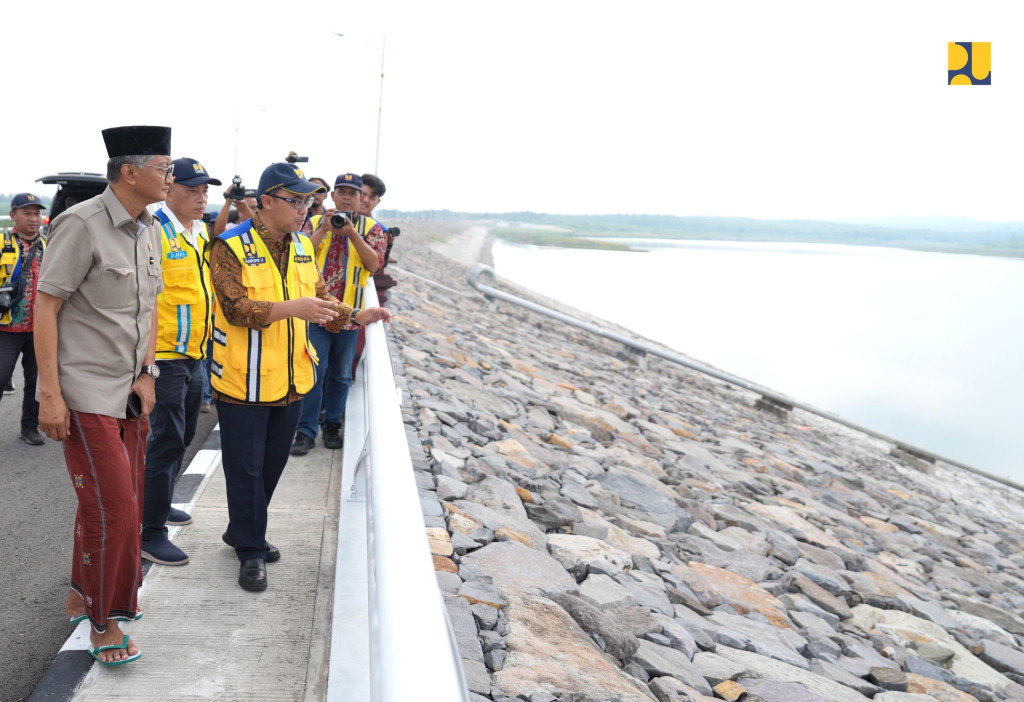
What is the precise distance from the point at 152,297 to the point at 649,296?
49.1 meters

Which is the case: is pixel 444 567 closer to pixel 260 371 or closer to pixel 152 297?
pixel 260 371

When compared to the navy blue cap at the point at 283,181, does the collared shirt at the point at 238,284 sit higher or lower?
lower

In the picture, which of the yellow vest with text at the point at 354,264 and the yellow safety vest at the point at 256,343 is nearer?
the yellow safety vest at the point at 256,343

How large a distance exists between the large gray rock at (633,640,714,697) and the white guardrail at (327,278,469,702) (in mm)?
1337

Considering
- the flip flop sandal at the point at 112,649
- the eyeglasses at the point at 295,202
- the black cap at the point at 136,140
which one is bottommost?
the flip flop sandal at the point at 112,649

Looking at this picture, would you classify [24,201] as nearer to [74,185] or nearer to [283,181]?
[74,185]

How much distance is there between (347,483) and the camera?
3.96 m

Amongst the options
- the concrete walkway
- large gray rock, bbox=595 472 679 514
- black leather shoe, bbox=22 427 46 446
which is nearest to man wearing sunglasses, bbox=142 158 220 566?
the concrete walkway

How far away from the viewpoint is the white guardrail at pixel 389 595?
50.5 inches

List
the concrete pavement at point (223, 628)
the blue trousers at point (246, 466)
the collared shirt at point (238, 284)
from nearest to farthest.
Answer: the concrete pavement at point (223, 628) < the collared shirt at point (238, 284) < the blue trousers at point (246, 466)

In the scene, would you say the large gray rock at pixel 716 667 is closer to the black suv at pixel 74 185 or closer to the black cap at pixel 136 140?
the black cap at pixel 136 140

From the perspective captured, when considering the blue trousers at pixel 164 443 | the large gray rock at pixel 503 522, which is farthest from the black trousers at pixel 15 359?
the large gray rock at pixel 503 522

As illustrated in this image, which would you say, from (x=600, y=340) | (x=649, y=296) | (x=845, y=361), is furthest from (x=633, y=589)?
(x=649, y=296)

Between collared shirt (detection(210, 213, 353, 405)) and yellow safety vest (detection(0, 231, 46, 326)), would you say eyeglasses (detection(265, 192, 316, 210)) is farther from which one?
yellow safety vest (detection(0, 231, 46, 326))
